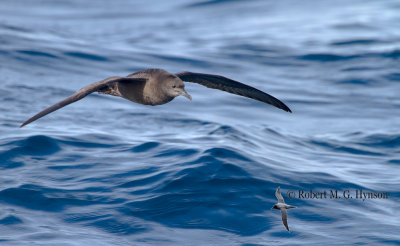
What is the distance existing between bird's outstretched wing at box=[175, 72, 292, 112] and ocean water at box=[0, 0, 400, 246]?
1434 mm

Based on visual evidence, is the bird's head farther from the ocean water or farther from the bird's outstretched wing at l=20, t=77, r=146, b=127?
the ocean water

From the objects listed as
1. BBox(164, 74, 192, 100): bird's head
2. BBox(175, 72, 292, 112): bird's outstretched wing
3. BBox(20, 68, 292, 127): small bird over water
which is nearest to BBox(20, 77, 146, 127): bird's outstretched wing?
BBox(20, 68, 292, 127): small bird over water

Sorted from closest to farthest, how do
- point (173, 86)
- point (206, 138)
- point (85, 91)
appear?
point (85, 91) < point (173, 86) < point (206, 138)

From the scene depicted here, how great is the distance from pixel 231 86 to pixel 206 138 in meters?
3.16

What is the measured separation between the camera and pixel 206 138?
10961mm

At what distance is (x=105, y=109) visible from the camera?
1340 cm

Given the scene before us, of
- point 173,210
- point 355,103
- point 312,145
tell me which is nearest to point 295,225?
point 173,210

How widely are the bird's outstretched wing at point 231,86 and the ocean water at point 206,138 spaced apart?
143cm

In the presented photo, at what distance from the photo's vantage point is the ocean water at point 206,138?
7723 mm

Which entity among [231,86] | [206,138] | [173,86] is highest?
[206,138]

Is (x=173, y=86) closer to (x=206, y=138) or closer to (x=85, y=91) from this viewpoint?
(x=85, y=91)

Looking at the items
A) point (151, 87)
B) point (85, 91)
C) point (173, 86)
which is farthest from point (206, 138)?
point (85, 91)

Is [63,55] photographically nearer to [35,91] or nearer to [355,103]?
[35,91]

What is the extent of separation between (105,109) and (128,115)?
27.0 inches
